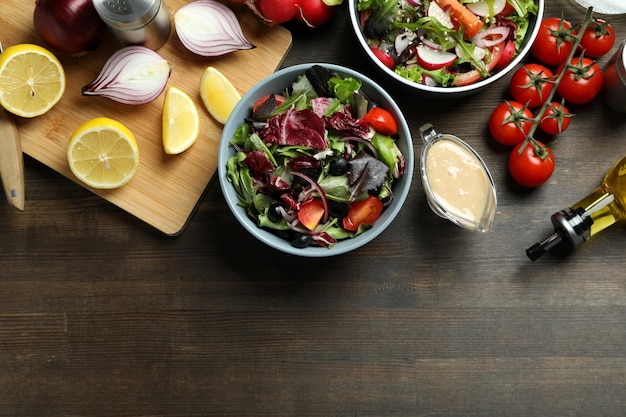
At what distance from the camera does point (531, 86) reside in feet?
5.21

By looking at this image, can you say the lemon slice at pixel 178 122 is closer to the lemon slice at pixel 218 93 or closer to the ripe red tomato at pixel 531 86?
the lemon slice at pixel 218 93

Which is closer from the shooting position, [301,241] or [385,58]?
[301,241]

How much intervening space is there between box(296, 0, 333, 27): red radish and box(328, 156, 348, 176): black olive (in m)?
0.43

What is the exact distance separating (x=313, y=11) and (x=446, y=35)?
14.5 inches

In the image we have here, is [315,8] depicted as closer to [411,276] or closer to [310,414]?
[411,276]

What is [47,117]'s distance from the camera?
1650 millimetres

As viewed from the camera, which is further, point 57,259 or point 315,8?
point 57,259

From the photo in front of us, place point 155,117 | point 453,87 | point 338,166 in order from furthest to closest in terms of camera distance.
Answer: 1. point 155,117
2. point 453,87
3. point 338,166

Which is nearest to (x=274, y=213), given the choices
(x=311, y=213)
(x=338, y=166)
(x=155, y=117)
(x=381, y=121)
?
(x=311, y=213)

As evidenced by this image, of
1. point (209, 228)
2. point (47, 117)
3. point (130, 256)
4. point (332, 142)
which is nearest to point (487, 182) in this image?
point (332, 142)

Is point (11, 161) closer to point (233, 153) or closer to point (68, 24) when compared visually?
point (68, 24)

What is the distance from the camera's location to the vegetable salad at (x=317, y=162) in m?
1.47

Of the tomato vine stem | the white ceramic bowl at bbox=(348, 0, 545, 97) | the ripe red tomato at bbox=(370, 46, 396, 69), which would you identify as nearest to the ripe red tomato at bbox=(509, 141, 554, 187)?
the tomato vine stem

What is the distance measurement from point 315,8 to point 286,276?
76cm
